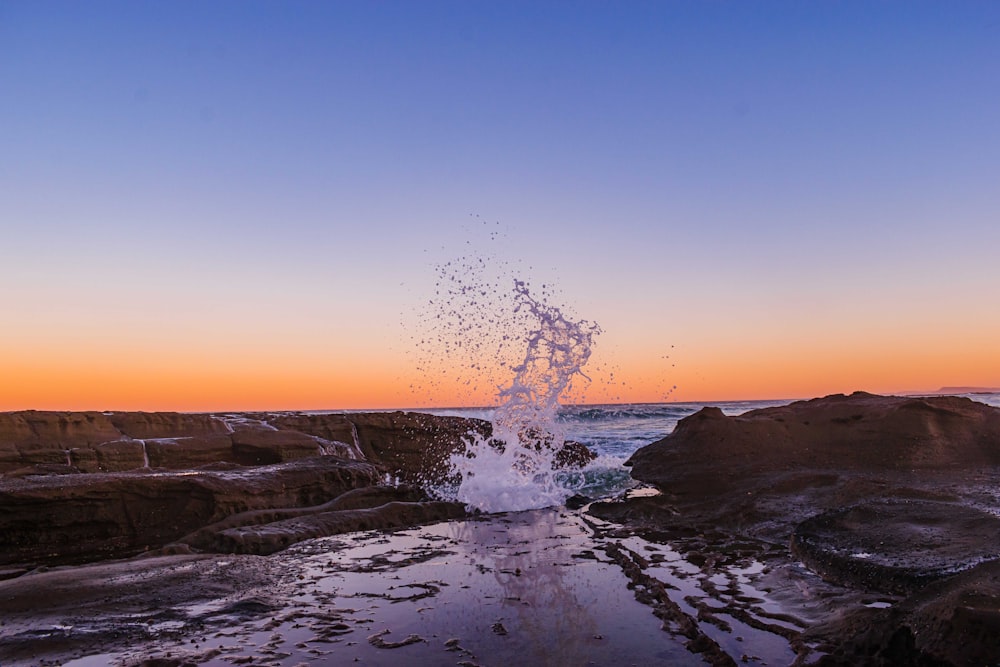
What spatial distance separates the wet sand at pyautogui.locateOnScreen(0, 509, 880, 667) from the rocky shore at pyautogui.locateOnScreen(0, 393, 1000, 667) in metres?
0.02

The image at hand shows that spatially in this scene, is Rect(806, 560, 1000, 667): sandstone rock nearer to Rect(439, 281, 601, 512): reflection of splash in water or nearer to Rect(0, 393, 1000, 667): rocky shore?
Rect(0, 393, 1000, 667): rocky shore

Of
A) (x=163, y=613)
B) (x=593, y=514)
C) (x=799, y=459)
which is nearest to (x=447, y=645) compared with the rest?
(x=163, y=613)

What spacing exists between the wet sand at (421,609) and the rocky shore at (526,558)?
0.8 inches

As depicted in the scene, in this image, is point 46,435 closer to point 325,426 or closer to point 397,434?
point 325,426

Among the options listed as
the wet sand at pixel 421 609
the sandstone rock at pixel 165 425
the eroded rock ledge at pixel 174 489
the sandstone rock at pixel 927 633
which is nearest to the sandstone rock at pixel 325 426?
the eroded rock ledge at pixel 174 489

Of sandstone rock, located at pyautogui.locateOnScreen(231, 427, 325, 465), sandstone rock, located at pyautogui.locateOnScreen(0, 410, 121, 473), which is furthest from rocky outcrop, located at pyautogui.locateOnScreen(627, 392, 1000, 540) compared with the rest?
sandstone rock, located at pyautogui.locateOnScreen(0, 410, 121, 473)

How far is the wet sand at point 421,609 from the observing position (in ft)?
9.99

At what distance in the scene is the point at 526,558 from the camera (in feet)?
16.8

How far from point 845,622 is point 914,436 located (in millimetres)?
7022

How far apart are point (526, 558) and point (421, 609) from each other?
5.18 ft

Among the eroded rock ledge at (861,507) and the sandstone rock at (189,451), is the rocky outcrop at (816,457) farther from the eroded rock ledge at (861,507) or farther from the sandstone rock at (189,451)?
the sandstone rock at (189,451)

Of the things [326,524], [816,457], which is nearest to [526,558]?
[326,524]

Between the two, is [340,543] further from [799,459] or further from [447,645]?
[799,459]

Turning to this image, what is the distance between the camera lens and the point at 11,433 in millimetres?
9680
